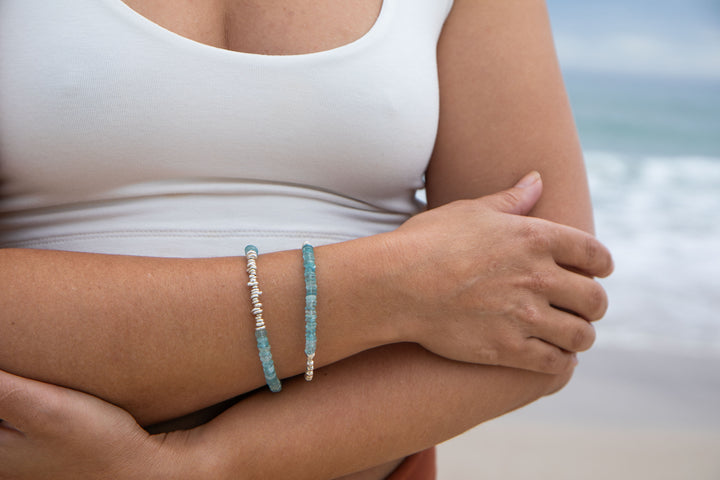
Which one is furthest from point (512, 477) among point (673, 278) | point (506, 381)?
point (673, 278)

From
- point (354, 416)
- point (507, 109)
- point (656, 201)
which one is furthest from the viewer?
point (656, 201)

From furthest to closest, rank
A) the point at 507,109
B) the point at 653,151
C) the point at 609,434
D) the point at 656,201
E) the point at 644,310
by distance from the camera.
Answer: the point at 653,151
the point at 656,201
the point at 644,310
the point at 609,434
the point at 507,109

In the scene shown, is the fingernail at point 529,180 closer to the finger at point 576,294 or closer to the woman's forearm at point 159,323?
the finger at point 576,294

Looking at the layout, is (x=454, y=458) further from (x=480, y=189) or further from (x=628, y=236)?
(x=628, y=236)

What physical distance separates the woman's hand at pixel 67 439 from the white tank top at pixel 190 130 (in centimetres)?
20

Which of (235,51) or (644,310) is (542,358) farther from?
(644,310)

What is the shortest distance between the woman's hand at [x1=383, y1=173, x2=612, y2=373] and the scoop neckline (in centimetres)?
23

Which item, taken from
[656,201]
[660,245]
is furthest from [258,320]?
[656,201]

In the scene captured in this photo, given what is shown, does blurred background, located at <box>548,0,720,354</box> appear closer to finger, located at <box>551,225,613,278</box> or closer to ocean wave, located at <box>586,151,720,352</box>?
ocean wave, located at <box>586,151,720,352</box>

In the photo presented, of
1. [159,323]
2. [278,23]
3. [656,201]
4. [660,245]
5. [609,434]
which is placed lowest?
[159,323]

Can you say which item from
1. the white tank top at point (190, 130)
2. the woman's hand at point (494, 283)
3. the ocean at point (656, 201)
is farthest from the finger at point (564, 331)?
the ocean at point (656, 201)

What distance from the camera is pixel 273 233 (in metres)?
0.85

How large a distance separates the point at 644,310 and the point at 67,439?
3543 millimetres

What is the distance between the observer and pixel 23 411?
67 cm
